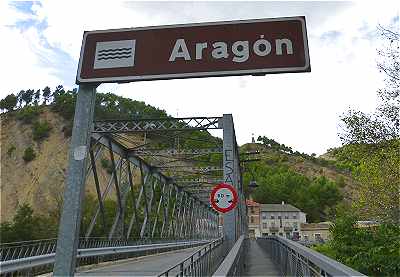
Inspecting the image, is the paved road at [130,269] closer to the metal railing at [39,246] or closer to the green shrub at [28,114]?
the metal railing at [39,246]

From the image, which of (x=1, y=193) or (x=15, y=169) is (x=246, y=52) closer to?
(x=1, y=193)

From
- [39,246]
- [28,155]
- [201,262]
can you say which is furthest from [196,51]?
[28,155]

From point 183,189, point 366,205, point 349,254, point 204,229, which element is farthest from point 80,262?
point 204,229

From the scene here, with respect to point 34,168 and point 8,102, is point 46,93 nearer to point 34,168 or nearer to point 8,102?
point 8,102

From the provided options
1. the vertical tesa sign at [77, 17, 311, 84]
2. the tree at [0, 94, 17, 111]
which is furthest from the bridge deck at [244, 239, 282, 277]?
the tree at [0, 94, 17, 111]

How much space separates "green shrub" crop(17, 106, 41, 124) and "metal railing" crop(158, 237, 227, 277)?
306 ft

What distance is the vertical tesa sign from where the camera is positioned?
389 cm

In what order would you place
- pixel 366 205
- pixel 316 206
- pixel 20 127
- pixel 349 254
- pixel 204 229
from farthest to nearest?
1. pixel 316 206
2. pixel 20 127
3. pixel 204 229
4. pixel 366 205
5. pixel 349 254

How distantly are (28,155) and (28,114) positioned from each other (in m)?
17.3

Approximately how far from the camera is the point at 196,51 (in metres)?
4.04

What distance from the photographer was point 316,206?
117 m

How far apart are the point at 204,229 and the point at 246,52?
2500 inches

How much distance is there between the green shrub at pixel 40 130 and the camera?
8744cm

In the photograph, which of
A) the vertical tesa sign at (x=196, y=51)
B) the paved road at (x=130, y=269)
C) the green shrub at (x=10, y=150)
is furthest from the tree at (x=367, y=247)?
the green shrub at (x=10, y=150)
